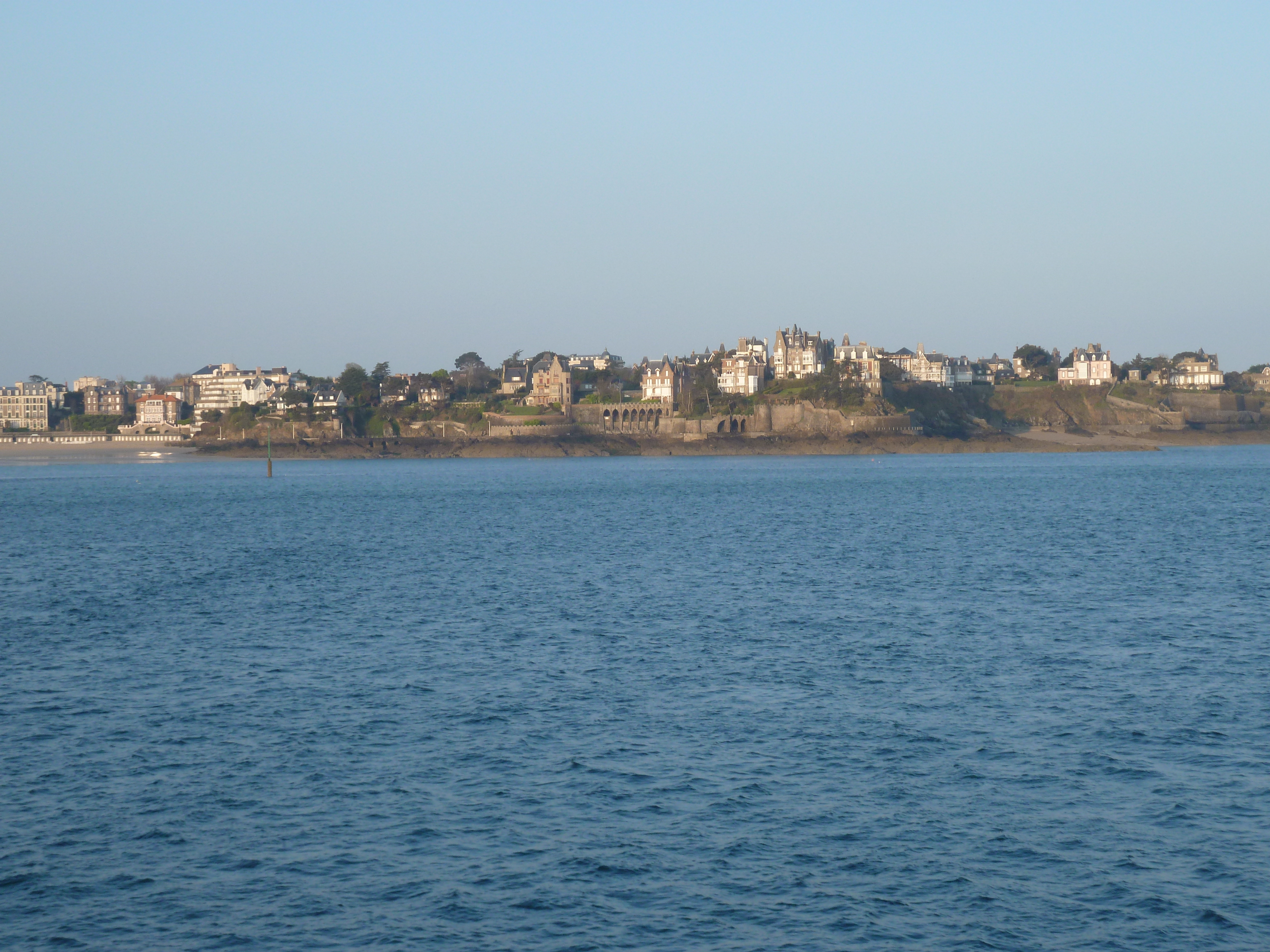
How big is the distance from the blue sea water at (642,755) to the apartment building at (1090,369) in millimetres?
119626

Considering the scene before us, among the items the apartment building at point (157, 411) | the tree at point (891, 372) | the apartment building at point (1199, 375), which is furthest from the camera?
the apartment building at point (157, 411)

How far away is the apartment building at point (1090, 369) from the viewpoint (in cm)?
14450

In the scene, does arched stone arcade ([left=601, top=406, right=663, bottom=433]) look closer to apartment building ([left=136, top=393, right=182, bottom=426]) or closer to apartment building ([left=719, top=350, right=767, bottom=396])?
apartment building ([left=719, top=350, right=767, bottom=396])

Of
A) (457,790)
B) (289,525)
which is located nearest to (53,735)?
(457,790)

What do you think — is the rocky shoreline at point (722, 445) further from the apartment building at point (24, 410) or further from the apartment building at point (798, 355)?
the apartment building at point (24, 410)

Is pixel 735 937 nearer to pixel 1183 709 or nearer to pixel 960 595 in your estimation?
pixel 1183 709

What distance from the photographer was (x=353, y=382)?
143 m

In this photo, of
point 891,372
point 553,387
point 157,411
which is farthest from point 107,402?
point 891,372

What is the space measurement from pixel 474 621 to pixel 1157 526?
89.4 feet

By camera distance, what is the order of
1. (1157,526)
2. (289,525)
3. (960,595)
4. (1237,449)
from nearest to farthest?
(960,595) → (1157,526) → (289,525) → (1237,449)

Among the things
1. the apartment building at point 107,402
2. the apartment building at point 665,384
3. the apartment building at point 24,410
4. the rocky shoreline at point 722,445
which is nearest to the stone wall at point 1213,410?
the rocky shoreline at point 722,445

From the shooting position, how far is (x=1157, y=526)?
40.5 m

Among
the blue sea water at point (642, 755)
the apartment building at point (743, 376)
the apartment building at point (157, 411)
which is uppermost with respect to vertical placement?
the apartment building at point (743, 376)

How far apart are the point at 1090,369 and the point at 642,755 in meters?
145
